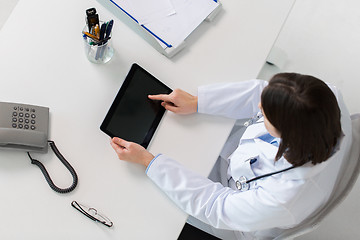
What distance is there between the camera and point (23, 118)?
977 millimetres

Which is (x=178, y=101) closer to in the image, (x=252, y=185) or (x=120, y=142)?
(x=120, y=142)

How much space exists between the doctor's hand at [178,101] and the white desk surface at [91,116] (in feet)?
0.11

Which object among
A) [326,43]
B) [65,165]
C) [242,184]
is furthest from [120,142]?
[326,43]

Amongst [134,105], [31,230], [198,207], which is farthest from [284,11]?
[31,230]

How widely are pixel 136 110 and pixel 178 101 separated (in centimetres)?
13

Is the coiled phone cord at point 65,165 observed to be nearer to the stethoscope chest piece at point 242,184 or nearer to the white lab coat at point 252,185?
the white lab coat at point 252,185

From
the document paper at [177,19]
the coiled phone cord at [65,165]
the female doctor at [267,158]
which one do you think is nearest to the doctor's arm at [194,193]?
the female doctor at [267,158]

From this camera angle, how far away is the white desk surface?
3.20 feet

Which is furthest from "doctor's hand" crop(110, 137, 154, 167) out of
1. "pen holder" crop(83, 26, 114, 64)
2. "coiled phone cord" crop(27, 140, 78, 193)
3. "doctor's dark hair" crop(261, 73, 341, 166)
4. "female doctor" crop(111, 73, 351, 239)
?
"doctor's dark hair" crop(261, 73, 341, 166)

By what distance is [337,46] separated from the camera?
2109 millimetres

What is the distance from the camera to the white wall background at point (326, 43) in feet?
6.75

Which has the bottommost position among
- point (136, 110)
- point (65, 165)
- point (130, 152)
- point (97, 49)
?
point (65, 165)

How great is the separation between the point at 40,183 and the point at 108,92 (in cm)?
33

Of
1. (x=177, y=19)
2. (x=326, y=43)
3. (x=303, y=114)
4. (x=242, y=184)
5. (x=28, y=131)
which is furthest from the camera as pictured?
(x=326, y=43)
